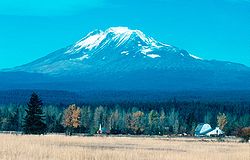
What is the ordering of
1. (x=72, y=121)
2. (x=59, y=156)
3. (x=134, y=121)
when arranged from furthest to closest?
(x=134, y=121), (x=72, y=121), (x=59, y=156)

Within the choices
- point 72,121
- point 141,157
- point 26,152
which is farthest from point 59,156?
point 72,121

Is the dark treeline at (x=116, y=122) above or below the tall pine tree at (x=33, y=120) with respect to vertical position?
above

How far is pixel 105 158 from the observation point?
82.2 ft

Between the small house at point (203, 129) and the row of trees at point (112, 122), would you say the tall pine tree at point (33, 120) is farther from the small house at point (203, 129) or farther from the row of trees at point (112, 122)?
the small house at point (203, 129)

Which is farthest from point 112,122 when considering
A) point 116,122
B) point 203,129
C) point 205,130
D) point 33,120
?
point 33,120

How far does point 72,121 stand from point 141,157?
83048 millimetres

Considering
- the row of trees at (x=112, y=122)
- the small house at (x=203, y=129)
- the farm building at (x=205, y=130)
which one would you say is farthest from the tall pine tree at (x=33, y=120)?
the small house at (x=203, y=129)

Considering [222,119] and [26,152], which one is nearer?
[26,152]

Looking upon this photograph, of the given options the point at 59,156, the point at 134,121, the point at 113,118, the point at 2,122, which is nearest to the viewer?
the point at 59,156

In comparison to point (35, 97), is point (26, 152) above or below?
below

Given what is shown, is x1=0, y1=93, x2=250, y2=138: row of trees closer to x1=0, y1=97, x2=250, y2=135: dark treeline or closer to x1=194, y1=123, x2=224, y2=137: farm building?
x1=0, y1=97, x2=250, y2=135: dark treeline

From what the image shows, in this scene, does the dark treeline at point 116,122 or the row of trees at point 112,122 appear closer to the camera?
the row of trees at point 112,122

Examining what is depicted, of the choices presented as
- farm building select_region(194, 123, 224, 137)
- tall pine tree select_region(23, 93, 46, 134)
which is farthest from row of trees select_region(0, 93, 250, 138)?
tall pine tree select_region(23, 93, 46, 134)

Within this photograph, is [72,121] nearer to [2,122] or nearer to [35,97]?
[2,122]
